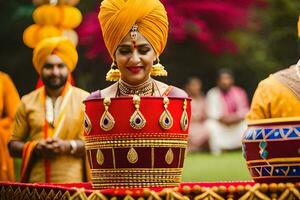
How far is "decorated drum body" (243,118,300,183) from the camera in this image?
3.67 m

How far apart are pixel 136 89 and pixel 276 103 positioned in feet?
3.80

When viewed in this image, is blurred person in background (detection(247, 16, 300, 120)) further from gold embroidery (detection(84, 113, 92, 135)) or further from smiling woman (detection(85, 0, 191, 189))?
gold embroidery (detection(84, 113, 92, 135))

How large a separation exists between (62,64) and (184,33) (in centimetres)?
942

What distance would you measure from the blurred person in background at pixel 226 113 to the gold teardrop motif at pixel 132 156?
43.7 feet

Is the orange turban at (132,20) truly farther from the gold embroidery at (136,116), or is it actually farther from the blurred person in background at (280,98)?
the blurred person in background at (280,98)

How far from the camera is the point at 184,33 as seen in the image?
54.1 feet

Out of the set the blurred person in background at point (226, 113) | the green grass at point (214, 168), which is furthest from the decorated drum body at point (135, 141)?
the blurred person in background at point (226, 113)

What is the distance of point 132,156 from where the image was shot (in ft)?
13.3

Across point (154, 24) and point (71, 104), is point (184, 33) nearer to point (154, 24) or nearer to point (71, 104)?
point (71, 104)

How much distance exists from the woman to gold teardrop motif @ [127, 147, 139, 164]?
16.3 inches

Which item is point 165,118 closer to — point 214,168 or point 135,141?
point 135,141

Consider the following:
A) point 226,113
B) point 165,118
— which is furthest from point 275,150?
point 226,113

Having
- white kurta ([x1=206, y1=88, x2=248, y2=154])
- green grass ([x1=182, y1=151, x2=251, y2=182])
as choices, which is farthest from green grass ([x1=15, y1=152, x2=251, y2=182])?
white kurta ([x1=206, y1=88, x2=248, y2=154])

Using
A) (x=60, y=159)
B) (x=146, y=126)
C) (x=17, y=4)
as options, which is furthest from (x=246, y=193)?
(x=17, y=4)
